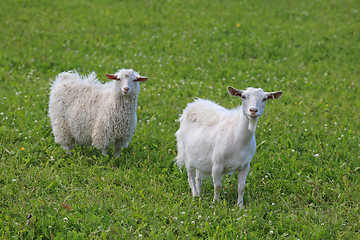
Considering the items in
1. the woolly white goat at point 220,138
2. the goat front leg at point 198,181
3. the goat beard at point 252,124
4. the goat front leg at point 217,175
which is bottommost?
the goat front leg at point 198,181

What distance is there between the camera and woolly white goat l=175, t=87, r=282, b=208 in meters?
5.18

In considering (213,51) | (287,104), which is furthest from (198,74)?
(287,104)

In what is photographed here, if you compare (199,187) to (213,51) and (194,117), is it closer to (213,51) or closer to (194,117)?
(194,117)

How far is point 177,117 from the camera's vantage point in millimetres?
8633

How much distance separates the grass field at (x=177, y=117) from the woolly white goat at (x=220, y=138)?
43 centimetres

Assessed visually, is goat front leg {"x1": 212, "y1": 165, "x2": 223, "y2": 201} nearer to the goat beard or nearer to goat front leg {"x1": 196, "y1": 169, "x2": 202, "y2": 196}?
goat front leg {"x1": 196, "y1": 169, "x2": 202, "y2": 196}

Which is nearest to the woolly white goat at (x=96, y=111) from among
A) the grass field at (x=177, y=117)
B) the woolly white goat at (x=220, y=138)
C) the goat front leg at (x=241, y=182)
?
the grass field at (x=177, y=117)

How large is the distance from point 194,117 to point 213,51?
23.2 ft

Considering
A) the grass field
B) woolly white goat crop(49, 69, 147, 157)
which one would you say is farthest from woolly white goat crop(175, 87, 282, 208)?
woolly white goat crop(49, 69, 147, 157)

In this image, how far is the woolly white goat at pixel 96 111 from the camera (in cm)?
698

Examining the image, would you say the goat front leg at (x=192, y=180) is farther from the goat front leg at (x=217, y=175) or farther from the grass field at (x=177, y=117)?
the goat front leg at (x=217, y=175)

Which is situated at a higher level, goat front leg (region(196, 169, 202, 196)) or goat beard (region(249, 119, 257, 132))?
goat beard (region(249, 119, 257, 132))

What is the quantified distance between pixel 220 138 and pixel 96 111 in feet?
8.72

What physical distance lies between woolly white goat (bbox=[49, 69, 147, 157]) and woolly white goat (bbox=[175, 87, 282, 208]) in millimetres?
1221
